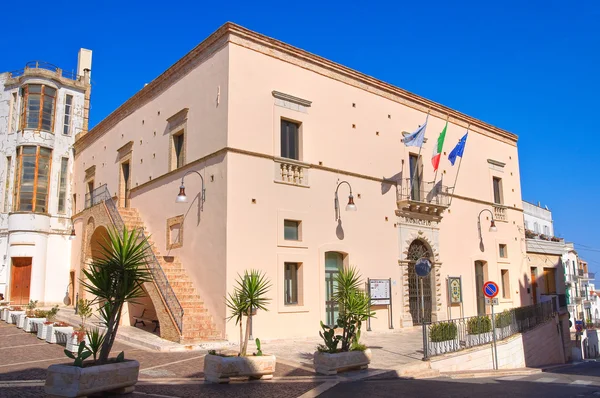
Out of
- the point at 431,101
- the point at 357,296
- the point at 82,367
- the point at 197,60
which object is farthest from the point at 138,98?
the point at 82,367


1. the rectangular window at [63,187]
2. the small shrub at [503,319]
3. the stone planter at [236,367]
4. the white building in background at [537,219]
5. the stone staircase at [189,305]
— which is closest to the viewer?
the stone planter at [236,367]

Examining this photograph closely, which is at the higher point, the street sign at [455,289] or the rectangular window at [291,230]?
the rectangular window at [291,230]

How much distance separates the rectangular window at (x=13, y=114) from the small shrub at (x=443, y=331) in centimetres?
2337

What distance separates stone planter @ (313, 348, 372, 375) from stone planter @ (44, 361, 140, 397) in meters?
4.00

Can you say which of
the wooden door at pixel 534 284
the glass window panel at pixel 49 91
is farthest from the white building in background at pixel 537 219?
the glass window panel at pixel 49 91

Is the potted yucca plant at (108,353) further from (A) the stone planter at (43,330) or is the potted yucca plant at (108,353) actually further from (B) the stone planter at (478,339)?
(B) the stone planter at (478,339)

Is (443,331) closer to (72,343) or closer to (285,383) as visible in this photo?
(285,383)

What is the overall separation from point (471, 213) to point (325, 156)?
9355 millimetres

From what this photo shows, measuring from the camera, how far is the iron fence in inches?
505

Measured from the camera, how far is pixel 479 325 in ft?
49.6

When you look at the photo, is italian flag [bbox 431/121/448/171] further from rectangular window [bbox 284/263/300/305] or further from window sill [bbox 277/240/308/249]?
rectangular window [bbox 284/263/300/305]

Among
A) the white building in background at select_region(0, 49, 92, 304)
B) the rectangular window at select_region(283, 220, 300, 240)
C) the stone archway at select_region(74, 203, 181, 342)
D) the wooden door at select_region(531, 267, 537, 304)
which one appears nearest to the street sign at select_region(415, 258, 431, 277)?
the rectangular window at select_region(283, 220, 300, 240)

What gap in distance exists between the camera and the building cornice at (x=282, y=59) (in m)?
16.2

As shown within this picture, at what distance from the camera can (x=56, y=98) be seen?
27.1 metres
